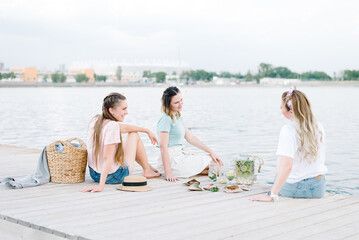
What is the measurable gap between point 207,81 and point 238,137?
6417 inches

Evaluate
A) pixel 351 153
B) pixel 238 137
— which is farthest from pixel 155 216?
pixel 238 137

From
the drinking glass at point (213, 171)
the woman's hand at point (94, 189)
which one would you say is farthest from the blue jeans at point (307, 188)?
the woman's hand at point (94, 189)

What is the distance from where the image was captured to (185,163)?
18.4 feet

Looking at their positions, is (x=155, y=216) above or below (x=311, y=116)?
below

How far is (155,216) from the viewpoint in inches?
153

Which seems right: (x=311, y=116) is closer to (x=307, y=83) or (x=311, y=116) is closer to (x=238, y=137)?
(x=238, y=137)

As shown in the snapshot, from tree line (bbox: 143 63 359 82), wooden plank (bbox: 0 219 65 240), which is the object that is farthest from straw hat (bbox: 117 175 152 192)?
tree line (bbox: 143 63 359 82)

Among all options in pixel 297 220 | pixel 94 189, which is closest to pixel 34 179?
pixel 94 189

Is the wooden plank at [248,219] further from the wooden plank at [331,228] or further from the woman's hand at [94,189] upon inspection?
the woman's hand at [94,189]

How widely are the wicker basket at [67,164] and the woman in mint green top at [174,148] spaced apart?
878 mm

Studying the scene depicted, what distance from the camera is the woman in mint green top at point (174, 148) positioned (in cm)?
540

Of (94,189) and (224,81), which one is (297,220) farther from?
(224,81)

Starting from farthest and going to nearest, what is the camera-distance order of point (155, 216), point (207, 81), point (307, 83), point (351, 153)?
point (207, 81) → point (307, 83) → point (351, 153) → point (155, 216)

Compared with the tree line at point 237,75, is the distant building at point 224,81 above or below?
below
